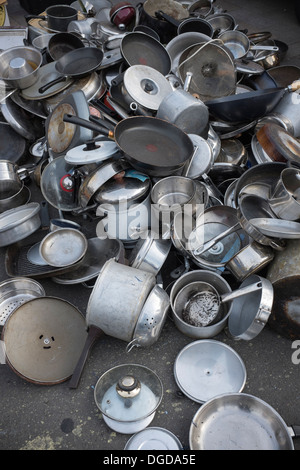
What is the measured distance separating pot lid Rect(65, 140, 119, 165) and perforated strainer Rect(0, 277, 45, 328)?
0.88 m

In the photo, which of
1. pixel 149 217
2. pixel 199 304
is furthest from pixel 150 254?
pixel 199 304

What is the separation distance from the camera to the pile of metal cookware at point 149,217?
219cm

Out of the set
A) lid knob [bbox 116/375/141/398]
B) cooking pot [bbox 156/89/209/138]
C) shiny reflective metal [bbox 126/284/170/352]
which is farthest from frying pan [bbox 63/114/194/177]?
lid knob [bbox 116/375/141/398]

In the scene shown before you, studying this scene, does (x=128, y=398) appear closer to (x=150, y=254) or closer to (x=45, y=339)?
(x=45, y=339)

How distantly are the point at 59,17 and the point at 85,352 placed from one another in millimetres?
3868

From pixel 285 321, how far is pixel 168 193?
1.18 m

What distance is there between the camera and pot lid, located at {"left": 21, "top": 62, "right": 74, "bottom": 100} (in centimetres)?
360

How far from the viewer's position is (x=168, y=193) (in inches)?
112

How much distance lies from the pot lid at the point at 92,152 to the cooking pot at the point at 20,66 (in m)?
1.31

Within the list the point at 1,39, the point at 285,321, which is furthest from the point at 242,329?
the point at 1,39

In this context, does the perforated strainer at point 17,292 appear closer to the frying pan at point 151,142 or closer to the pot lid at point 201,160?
the frying pan at point 151,142

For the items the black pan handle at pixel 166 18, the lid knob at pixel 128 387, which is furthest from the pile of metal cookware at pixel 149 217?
the black pan handle at pixel 166 18
